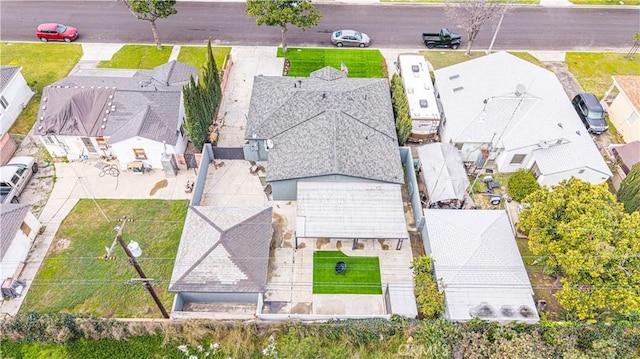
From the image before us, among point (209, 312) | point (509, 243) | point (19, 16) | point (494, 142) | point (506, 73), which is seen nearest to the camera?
point (209, 312)

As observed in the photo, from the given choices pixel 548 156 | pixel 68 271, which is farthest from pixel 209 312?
pixel 548 156

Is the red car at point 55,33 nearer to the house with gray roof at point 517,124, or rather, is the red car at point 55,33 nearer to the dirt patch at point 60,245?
the dirt patch at point 60,245

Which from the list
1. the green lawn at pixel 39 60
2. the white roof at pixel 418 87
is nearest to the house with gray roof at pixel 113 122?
the green lawn at pixel 39 60

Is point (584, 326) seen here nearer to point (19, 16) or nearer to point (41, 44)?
point (41, 44)

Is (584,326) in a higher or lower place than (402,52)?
lower

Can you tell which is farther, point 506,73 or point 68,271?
point 506,73

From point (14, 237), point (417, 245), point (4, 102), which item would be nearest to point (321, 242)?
point (417, 245)
